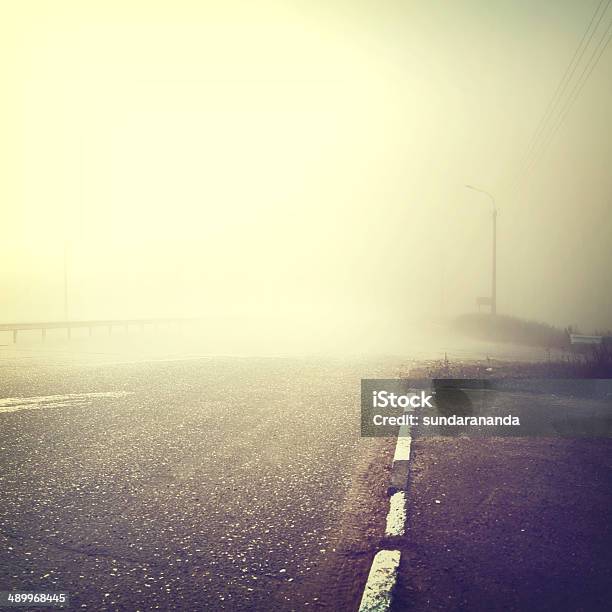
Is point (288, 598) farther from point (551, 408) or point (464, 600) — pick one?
point (551, 408)

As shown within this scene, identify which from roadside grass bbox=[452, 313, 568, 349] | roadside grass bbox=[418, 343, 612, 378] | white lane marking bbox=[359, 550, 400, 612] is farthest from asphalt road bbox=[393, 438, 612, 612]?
roadside grass bbox=[452, 313, 568, 349]

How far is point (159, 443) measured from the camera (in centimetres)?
680

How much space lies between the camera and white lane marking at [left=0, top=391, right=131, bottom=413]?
910cm

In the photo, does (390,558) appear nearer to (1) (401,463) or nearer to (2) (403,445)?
(1) (401,463)

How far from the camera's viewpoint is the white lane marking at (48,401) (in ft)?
29.8

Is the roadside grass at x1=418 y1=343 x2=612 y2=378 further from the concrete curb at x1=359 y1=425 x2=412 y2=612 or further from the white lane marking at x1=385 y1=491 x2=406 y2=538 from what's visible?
the white lane marking at x1=385 y1=491 x2=406 y2=538

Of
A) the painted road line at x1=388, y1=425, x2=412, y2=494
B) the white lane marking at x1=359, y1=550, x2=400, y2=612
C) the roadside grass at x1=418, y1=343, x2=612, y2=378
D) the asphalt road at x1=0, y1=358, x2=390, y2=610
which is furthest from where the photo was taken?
the roadside grass at x1=418, y1=343, x2=612, y2=378

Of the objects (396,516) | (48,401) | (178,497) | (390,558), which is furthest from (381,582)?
(48,401)

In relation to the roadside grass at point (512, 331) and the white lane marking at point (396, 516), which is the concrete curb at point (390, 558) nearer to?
the white lane marking at point (396, 516)

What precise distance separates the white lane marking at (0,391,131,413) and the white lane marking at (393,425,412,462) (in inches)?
212

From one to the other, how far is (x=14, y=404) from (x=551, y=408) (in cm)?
887

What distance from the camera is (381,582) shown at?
337cm

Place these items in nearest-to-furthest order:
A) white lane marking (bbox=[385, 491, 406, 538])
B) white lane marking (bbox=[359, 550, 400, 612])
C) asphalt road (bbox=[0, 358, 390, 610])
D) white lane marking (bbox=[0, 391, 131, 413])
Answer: white lane marking (bbox=[359, 550, 400, 612]) < asphalt road (bbox=[0, 358, 390, 610]) < white lane marking (bbox=[385, 491, 406, 538]) < white lane marking (bbox=[0, 391, 131, 413])

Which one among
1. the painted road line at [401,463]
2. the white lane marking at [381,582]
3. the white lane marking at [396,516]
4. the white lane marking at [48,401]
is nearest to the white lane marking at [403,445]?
the painted road line at [401,463]
